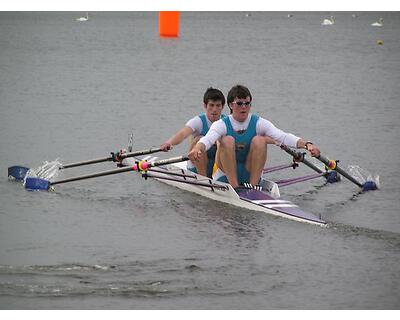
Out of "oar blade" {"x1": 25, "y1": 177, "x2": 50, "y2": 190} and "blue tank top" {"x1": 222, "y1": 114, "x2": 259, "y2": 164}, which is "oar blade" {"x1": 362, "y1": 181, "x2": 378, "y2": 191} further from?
"oar blade" {"x1": 25, "y1": 177, "x2": 50, "y2": 190}

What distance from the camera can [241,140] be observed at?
11.9m

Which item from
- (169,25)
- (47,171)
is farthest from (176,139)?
(169,25)

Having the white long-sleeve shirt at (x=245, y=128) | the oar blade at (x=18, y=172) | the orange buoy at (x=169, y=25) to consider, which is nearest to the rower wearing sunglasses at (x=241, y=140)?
the white long-sleeve shirt at (x=245, y=128)

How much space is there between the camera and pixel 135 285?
8859 mm

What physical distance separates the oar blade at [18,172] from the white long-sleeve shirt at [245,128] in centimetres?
348

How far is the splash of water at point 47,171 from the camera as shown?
14.0 meters

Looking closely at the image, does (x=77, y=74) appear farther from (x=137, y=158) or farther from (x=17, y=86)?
(x=137, y=158)

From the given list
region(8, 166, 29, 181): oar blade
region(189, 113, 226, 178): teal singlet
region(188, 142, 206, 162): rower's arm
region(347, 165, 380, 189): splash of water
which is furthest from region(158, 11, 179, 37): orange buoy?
region(188, 142, 206, 162): rower's arm

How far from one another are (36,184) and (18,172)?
2.30ft

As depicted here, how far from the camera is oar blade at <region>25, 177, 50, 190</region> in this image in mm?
13406

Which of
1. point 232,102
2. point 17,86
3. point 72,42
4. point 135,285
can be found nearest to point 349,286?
point 135,285

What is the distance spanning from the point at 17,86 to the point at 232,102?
61.0 ft

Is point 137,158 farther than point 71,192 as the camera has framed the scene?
Yes

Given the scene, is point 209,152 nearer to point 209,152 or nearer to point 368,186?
point 209,152
